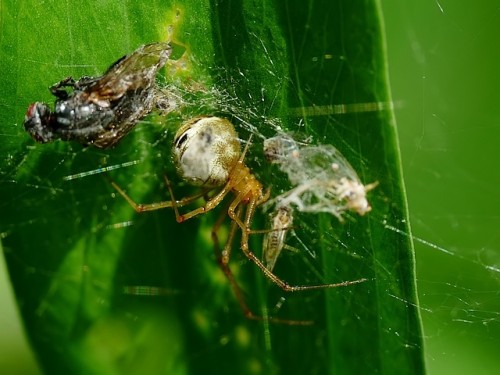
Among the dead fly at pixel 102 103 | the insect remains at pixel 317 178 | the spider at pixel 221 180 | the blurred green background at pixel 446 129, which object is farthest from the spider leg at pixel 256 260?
the blurred green background at pixel 446 129

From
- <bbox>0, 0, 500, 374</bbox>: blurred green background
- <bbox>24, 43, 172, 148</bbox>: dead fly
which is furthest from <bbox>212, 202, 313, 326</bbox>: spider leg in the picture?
<bbox>0, 0, 500, 374</bbox>: blurred green background

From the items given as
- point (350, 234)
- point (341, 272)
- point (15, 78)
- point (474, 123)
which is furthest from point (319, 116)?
point (474, 123)

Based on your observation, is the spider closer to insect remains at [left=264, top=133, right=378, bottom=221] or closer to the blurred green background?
insect remains at [left=264, top=133, right=378, bottom=221]

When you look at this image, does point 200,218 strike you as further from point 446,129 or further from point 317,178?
point 446,129

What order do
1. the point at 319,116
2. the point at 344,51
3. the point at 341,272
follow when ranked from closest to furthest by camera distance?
the point at 344,51 < the point at 319,116 < the point at 341,272

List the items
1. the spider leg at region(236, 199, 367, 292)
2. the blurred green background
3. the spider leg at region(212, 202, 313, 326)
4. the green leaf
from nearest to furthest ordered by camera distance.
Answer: the green leaf → the spider leg at region(236, 199, 367, 292) → the spider leg at region(212, 202, 313, 326) → the blurred green background

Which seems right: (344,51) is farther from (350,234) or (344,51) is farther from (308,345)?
(308,345)
